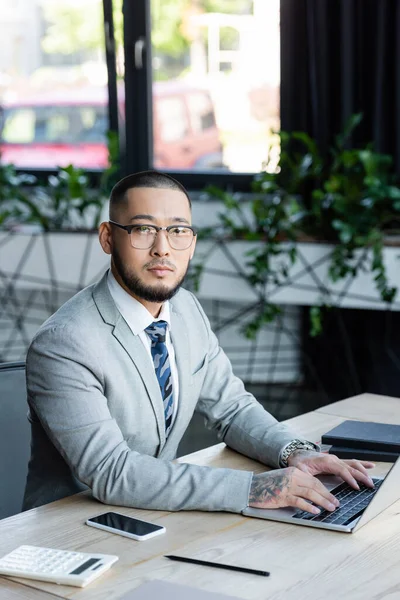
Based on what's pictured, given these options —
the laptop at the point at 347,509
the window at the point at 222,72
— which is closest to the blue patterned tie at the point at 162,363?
the laptop at the point at 347,509

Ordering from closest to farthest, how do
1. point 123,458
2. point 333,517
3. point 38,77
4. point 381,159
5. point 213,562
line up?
point 213,562 < point 333,517 < point 123,458 < point 381,159 < point 38,77

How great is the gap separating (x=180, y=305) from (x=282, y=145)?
2.26 metres

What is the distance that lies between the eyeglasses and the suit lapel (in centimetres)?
13

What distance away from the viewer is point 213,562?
53.3 inches

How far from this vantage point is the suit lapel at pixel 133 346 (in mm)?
1774

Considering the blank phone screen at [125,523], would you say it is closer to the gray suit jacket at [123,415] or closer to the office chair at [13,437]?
the gray suit jacket at [123,415]

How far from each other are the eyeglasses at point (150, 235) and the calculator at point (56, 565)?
2.07 feet

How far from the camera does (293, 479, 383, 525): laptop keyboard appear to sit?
1.52m

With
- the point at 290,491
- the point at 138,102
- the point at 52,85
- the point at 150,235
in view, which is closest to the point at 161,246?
the point at 150,235

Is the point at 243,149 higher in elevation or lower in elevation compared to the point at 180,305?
higher

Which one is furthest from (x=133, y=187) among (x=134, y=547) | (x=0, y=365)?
(x=134, y=547)

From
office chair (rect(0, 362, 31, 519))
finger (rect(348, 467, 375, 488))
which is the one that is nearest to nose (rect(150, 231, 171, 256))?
office chair (rect(0, 362, 31, 519))

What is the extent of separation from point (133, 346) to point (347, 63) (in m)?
2.67

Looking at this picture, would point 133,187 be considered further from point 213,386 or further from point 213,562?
point 213,562
